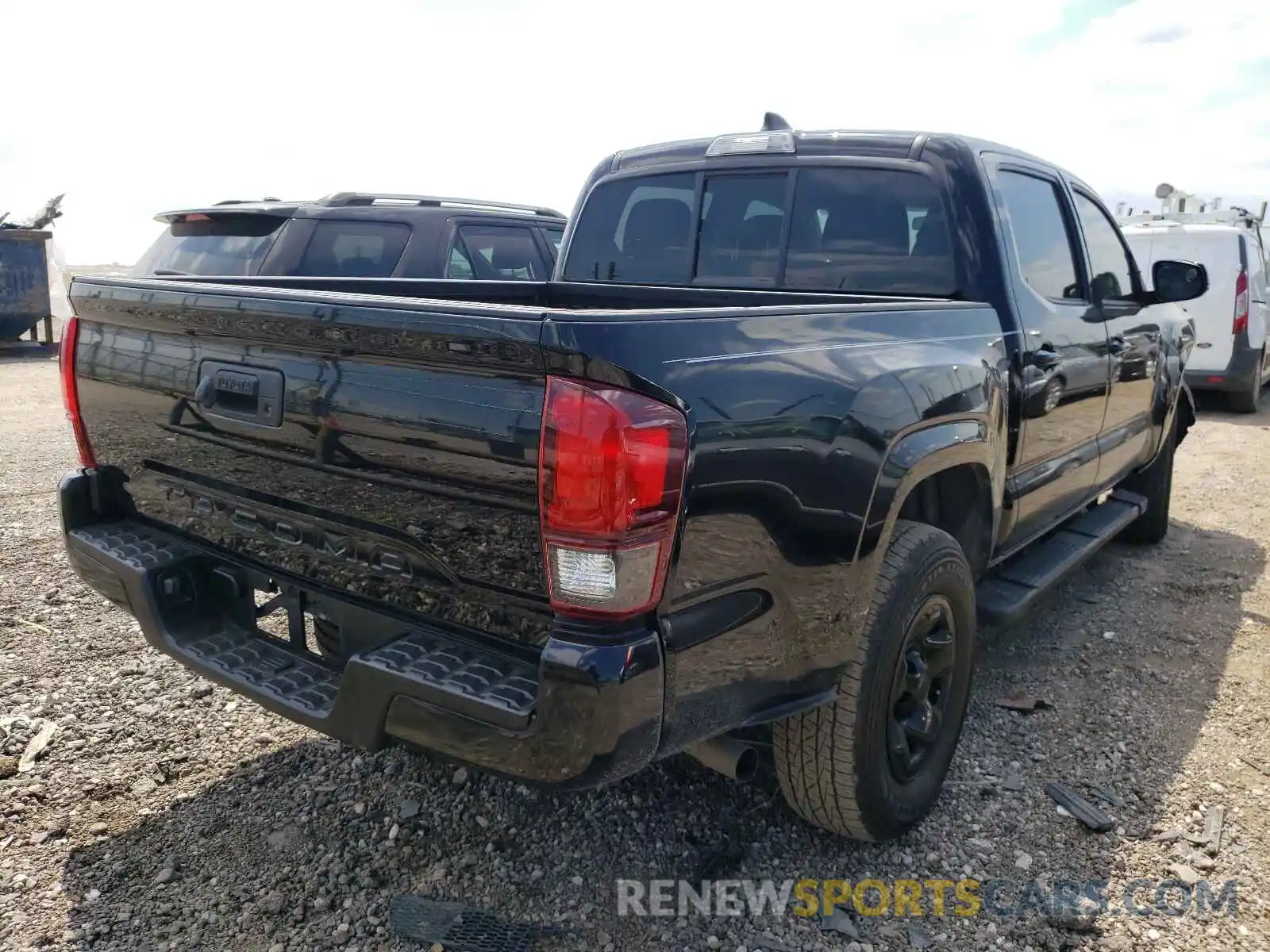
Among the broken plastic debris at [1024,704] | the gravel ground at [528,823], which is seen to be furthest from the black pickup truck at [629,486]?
the broken plastic debris at [1024,704]

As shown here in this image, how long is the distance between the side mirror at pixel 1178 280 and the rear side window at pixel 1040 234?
753 mm

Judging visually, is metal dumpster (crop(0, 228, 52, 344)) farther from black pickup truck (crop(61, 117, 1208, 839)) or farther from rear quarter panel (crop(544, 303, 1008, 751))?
rear quarter panel (crop(544, 303, 1008, 751))

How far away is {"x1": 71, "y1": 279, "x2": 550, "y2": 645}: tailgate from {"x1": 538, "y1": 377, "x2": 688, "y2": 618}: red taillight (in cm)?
6

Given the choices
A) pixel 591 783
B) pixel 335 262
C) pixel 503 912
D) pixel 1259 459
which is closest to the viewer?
pixel 591 783

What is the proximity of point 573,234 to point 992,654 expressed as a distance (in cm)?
258

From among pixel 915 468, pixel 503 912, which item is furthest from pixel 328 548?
pixel 915 468

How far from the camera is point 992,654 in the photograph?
4.17 metres

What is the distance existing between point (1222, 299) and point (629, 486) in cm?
1010

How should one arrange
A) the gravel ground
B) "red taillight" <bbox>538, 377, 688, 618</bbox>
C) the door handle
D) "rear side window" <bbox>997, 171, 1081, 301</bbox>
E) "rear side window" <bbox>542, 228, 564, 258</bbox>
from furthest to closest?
1. "rear side window" <bbox>542, 228, 564, 258</bbox>
2. "rear side window" <bbox>997, 171, 1081, 301</bbox>
3. the door handle
4. the gravel ground
5. "red taillight" <bbox>538, 377, 688, 618</bbox>

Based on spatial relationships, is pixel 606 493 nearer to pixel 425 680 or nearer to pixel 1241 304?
pixel 425 680

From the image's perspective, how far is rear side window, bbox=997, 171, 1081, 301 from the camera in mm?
3535

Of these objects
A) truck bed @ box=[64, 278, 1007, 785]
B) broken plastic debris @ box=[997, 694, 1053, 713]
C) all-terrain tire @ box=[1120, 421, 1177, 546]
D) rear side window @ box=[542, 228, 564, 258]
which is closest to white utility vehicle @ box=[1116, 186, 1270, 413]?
all-terrain tire @ box=[1120, 421, 1177, 546]

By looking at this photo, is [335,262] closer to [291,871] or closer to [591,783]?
[291,871]

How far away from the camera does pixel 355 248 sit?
6770 millimetres
